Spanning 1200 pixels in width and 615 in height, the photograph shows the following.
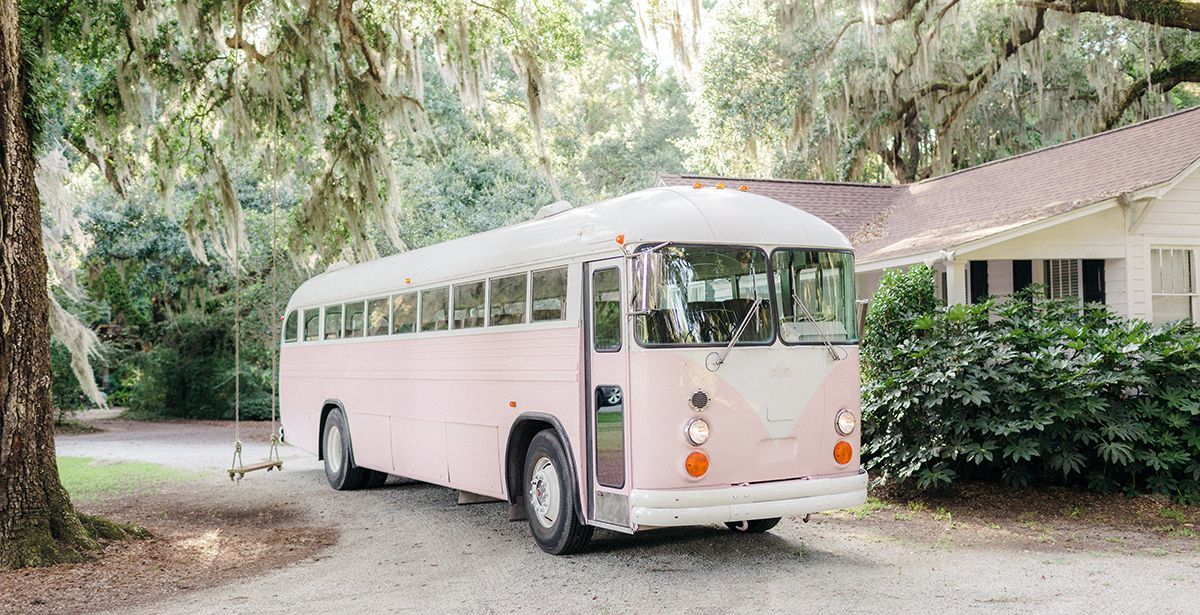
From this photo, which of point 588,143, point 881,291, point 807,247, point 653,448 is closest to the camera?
point 653,448

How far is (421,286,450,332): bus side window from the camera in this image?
33.4 ft

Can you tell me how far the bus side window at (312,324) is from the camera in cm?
1387

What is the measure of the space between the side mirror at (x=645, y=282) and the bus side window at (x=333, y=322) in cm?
675

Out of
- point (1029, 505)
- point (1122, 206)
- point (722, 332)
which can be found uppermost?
point (1122, 206)

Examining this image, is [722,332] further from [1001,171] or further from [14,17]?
[1001,171]

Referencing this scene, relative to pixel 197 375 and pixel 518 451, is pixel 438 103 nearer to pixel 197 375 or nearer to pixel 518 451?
pixel 197 375

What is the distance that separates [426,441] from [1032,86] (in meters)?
17.2

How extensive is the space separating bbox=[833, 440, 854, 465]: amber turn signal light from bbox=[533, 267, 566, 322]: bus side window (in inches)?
89.0

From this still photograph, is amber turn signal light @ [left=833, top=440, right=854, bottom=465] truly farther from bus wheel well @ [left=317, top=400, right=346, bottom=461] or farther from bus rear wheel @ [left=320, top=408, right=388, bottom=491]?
bus wheel well @ [left=317, top=400, right=346, bottom=461]

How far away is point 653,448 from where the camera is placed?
7172mm

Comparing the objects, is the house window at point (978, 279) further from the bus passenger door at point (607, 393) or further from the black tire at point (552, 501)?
the bus passenger door at point (607, 393)

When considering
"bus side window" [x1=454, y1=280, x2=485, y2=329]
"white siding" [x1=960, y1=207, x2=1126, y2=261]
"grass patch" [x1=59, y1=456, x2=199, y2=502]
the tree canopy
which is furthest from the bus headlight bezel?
"grass patch" [x1=59, y1=456, x2=199, y2=502]

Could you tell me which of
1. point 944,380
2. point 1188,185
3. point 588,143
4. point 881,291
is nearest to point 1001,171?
point 1188,185

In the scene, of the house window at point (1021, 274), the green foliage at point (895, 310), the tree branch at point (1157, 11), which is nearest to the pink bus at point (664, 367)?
the green foliage at point (895, 310)
